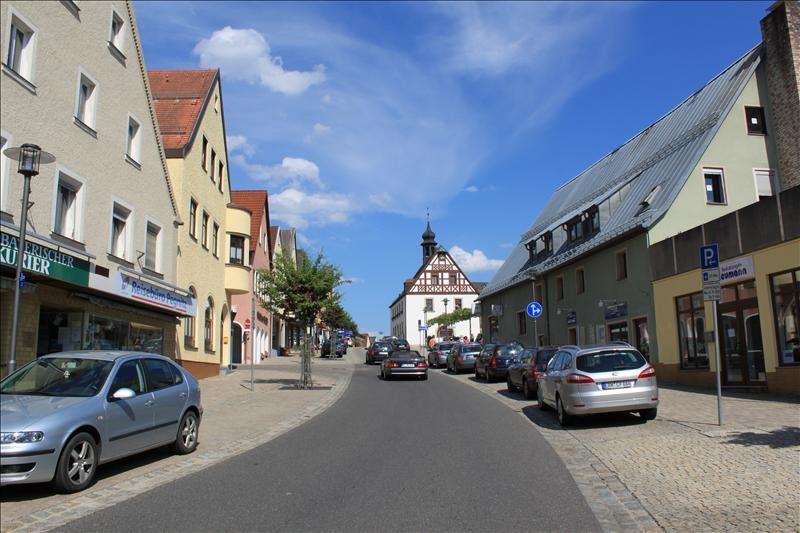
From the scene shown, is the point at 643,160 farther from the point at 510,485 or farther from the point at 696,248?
the point at 510,485

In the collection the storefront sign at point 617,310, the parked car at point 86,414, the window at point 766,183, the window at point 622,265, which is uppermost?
the window at point 766,183

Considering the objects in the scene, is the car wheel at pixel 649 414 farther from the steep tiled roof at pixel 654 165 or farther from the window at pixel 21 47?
the window at pixel 21 47

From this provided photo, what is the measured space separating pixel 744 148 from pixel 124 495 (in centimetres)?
2401

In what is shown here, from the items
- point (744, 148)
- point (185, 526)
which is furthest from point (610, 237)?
point (185, 526)

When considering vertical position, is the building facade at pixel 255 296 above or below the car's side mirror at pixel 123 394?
above

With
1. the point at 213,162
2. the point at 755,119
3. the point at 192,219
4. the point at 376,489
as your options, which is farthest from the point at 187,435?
the point at 755,119

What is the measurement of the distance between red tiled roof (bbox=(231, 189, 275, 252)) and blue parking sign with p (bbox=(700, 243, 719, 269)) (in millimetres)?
35446

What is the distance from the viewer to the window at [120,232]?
17828 millimetres

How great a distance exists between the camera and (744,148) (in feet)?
77.5

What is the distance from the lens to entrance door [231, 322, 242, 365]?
37688mm

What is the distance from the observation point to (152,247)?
2059 cm

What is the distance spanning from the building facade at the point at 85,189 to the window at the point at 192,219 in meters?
2.76

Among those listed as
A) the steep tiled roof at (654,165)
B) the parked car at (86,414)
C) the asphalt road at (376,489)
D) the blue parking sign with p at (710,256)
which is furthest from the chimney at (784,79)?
the parked car at (86,414)

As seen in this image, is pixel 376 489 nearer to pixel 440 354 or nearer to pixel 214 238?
pixel 214 238
